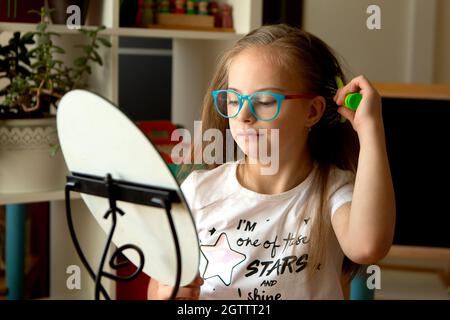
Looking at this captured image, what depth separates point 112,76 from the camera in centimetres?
141

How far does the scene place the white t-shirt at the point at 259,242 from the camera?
0.83 meters

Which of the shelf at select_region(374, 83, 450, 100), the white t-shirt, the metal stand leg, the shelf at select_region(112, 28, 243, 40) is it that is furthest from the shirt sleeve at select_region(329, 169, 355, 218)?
the metal stand leg

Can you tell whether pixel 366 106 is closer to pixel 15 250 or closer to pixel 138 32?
pixel 138 32

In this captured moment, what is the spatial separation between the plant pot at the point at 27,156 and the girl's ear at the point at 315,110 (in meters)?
0.70

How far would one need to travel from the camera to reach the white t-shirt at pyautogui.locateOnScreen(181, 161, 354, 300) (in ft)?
2.73

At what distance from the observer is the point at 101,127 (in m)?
0.48

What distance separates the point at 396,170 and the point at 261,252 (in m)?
0.67

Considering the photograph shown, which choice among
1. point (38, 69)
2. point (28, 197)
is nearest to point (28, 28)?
point (38, 69)

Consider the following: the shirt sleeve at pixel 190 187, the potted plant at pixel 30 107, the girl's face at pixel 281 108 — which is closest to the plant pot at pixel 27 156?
the potted plant at pixel 30 107

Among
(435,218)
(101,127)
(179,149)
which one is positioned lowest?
(435,218)
